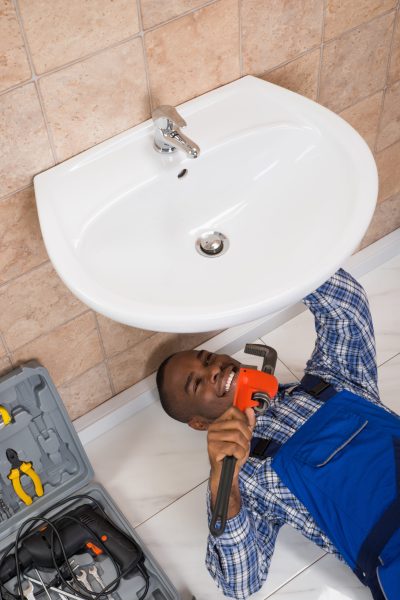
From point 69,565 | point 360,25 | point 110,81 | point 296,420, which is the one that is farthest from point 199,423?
point 360,25

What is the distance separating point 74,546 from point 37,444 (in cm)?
26

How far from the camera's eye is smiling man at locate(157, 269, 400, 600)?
147cm

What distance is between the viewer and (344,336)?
1.63 meters

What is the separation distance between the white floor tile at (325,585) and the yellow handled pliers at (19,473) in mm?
648

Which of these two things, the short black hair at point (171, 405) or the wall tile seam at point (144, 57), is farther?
the short black hair at point (171, 405)

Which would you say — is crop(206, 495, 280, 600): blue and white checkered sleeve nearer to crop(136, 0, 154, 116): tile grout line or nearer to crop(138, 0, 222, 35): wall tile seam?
crop(136, 0, 154, 116): tile grout line

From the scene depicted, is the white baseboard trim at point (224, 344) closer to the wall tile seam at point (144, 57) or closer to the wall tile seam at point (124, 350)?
the wall tile seam at point (124, 350)

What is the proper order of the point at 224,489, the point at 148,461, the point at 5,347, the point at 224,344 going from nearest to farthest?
the point at 224,489 → the point at 5,347 → the point at 148,461 → the point at 224,344

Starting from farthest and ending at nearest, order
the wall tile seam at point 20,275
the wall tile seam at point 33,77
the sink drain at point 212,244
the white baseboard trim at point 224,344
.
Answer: the white baseboard trim at point 224,344
the wall tile seam at point 20,275
the sink drain at point 212,244
the wall tile seam at point 33,77

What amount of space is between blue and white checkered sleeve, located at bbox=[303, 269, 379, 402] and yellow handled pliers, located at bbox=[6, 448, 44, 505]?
729 millimetres

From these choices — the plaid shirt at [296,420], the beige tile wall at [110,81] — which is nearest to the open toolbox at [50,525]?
the beige tile wall at [110,81]

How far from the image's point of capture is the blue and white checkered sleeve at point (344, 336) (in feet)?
5.16

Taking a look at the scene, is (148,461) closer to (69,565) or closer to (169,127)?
(69,565)

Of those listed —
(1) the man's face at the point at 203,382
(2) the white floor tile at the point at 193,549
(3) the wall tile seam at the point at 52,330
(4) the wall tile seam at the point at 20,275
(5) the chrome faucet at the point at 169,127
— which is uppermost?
(5) the chrome faucet at the point at 169,127
